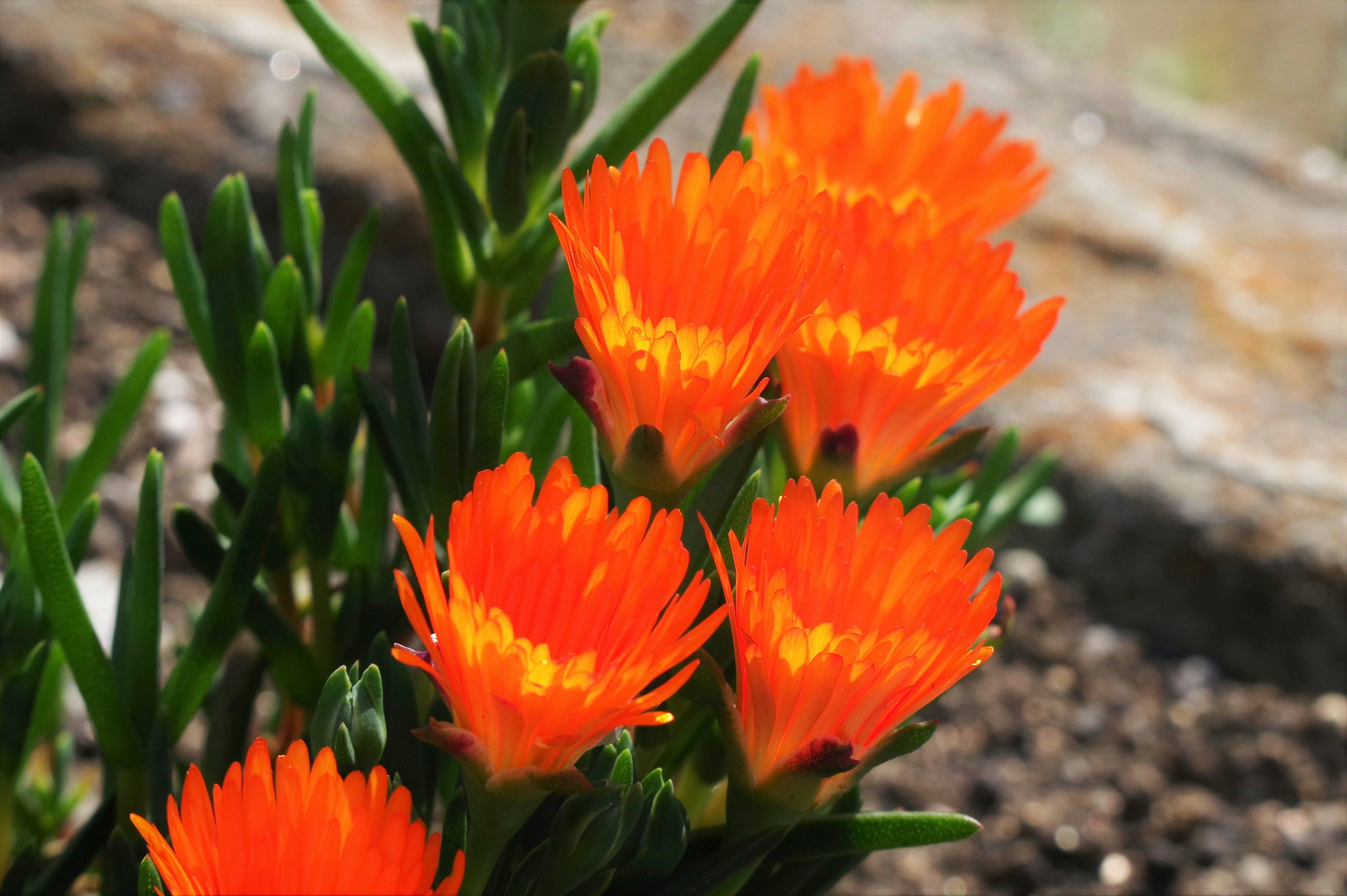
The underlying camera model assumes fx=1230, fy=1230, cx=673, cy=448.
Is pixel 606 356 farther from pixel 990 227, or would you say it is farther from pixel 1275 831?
pixel 1275 831

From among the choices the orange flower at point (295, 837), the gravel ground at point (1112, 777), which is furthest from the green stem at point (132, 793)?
the gravel ground at point (1112, 777)

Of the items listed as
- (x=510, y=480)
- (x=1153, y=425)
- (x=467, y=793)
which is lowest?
(x=1153, y=425)

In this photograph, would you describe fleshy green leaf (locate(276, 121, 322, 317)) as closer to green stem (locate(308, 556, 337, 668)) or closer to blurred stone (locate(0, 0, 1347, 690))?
green stem (locate(308, 556, 337, 668))

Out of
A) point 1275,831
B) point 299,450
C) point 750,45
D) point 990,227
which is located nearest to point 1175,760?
point 1275,831

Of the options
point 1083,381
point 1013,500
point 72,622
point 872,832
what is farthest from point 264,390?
point 1083,381

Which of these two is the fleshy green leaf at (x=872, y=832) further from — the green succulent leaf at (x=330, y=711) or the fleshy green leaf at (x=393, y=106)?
the fleshy green leaf at (x=393, y=106)

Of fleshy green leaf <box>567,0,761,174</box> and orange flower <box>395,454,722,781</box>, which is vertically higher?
fleshy green leaf <box>567,0,761,174</box>

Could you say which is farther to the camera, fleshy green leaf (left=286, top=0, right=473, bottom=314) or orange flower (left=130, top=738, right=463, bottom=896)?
fleshy green leaf (left=286, top=0, right=473, bottom=314)

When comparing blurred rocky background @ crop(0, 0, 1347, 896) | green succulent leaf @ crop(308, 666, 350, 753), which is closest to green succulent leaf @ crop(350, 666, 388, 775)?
green succulent leaf @ crop(308, 666, 350, 753)

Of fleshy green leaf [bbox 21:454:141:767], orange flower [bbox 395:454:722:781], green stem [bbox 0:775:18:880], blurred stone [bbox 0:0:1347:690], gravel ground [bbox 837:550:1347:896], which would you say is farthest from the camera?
blurred stone [bbox 0:0:1347:690]
